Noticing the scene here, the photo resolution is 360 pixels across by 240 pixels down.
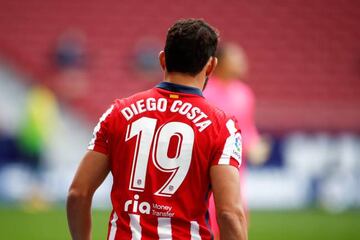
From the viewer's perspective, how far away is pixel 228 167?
3672 millimetres

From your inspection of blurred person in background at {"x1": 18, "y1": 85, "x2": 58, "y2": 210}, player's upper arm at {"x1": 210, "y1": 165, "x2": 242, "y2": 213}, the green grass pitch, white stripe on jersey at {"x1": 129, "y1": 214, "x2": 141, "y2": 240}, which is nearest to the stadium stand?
blurred person in background at {"x1": 18, "y1": 85, "x2": 58, "y2": 210}

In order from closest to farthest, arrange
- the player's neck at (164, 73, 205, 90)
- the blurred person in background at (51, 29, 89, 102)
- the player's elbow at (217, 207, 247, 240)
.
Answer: the player's elbow at (217, 207, 247, 240) < the player's neck at (164, 73, 205, 90) < the blurred person in background at (51, 29, 89, 102)

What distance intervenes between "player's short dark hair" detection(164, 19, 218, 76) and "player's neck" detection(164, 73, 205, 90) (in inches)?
1.4

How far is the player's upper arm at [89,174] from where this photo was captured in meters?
3.78

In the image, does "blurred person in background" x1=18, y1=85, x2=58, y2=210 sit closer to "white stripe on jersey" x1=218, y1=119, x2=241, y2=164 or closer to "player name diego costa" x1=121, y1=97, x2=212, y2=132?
"player name diego costa" x1=121, y1=97, x2=212, y2=132

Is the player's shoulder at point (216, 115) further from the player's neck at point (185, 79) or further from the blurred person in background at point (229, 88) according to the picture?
the blurred person in background at point (229, 88)

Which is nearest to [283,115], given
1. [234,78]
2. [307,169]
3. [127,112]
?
[307,169]

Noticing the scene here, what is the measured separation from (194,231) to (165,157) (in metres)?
0.35

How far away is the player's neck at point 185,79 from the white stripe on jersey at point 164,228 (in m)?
0.62

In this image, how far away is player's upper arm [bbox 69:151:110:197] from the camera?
3777 mm

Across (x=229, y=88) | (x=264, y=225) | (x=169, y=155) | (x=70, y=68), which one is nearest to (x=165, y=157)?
(x=169, y=155)

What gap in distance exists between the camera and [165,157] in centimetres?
374

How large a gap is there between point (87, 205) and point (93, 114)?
14198 millimetres

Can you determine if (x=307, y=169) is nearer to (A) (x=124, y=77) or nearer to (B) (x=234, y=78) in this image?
(A) (x=124, y=77)
